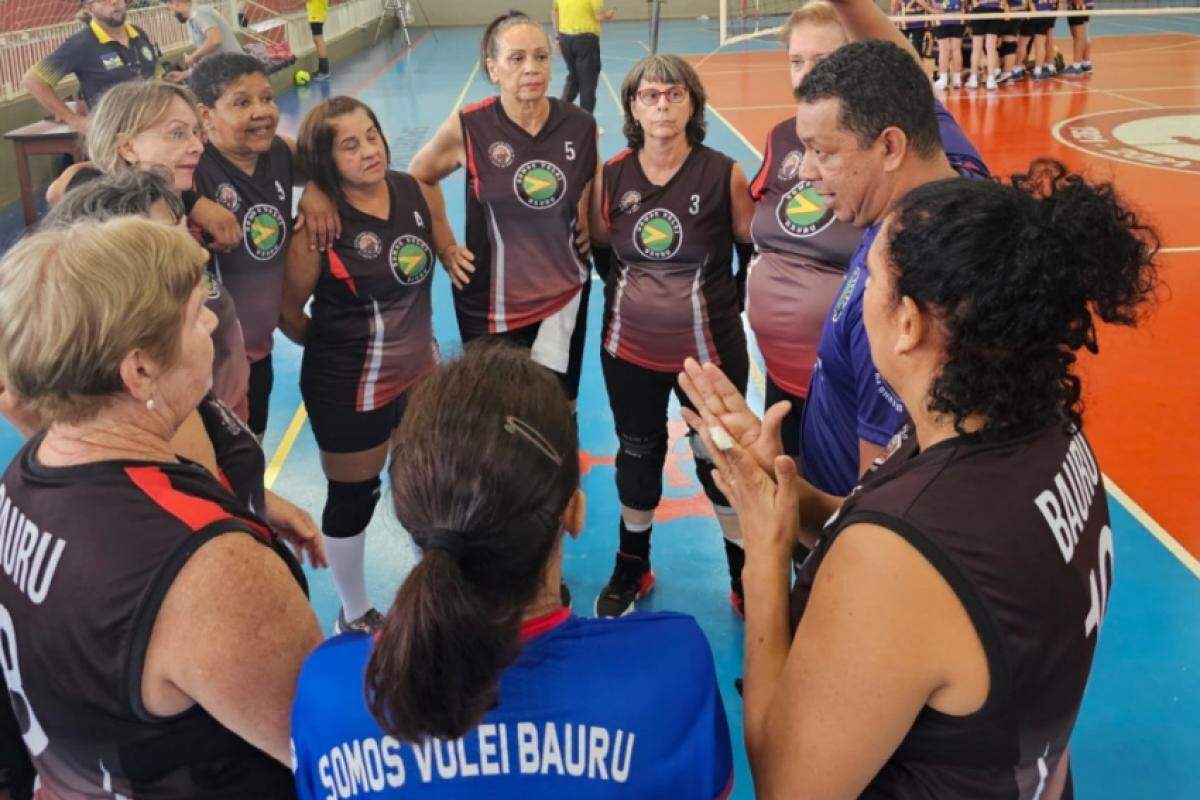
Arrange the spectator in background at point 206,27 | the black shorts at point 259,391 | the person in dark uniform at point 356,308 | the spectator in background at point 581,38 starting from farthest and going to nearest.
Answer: the spectator in background at point 581,38 < the spectator in background at point 206,27 < the black shorts at point 259,391 < the person in dark uniform at point 356,308

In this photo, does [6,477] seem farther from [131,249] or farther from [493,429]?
[493,429]

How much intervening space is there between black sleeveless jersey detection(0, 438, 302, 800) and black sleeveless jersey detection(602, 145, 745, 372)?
2.24 metres

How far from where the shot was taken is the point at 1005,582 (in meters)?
1.35

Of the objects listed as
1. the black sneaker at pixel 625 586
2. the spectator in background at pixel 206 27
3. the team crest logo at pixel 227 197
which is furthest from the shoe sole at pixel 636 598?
the spectator in background at pixel 206 27

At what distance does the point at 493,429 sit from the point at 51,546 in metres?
0.70

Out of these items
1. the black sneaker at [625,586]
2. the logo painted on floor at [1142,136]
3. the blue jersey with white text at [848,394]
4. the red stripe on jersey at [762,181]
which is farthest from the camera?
the logo painted on floor at [1142,136]

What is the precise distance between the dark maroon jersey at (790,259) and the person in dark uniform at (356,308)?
48.2 inches

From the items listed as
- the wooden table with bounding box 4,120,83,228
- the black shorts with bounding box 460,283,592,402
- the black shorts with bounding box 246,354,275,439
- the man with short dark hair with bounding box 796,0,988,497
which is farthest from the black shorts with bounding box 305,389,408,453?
the wooden table with bounding box 4,120,83,228

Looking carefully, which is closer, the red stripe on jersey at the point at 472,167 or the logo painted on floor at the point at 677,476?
the red stripe on jersey at the point at 472,167

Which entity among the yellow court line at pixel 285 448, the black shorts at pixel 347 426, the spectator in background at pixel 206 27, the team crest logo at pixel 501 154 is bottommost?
the yellow court line at pixel 285 448

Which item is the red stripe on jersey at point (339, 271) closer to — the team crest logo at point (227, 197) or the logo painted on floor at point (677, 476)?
the team crest logo at point (227, 197)

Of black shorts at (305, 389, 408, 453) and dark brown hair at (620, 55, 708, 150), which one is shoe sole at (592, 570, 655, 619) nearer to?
black shorts at (305, 389, 408, 453)

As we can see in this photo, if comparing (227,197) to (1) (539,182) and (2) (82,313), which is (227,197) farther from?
(2) (82,313)

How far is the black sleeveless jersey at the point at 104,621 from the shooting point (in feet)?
4.60
